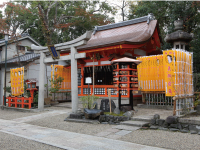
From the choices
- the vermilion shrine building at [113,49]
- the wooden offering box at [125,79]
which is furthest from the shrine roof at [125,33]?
the wooden offering box at [125,79]

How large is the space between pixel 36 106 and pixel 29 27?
18504 mm

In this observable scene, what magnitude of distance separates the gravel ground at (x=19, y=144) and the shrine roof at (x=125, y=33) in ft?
25.0

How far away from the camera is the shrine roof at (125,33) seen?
12977 millimetres

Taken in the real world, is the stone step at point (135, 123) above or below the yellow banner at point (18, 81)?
below

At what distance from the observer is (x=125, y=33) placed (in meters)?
14.9

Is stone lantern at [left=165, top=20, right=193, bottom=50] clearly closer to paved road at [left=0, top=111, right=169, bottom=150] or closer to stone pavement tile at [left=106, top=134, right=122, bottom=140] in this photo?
stone pavement tile at [left=106, top=134, right=122, bottom=140]

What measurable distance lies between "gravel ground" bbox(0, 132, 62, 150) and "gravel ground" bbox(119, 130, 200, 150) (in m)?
2.61

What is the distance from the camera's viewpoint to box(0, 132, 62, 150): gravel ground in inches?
227

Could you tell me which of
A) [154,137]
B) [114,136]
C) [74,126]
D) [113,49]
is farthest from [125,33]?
[154,137]

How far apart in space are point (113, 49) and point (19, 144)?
877 centimetres

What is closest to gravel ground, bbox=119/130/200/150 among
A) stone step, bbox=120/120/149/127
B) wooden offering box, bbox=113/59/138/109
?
stone step, bbox=120/120/149/127

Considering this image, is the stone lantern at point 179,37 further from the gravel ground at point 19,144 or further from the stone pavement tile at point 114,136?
the gravel ground at point 19,144

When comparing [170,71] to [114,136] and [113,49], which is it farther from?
[113,49]

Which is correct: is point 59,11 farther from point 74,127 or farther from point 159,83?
point 74,127
